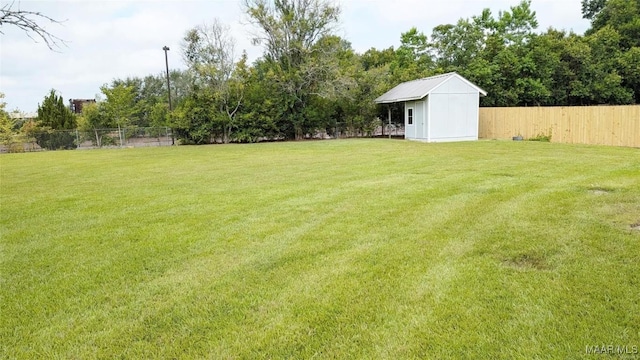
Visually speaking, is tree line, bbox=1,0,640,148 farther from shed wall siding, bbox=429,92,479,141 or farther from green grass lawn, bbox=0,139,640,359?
green grass lawn, bbox=0,139,640,359

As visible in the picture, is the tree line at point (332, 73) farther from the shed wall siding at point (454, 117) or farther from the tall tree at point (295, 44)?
the shed wall siding at point (454, 117)

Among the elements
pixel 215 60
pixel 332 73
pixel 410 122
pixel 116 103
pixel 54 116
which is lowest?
pixel 410 122

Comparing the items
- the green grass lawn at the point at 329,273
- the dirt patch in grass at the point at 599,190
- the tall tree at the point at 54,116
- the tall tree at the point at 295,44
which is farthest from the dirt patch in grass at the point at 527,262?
the tall tree at the point at 54,116

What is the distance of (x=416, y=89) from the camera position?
2028 centimetres

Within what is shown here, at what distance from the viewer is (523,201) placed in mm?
5746

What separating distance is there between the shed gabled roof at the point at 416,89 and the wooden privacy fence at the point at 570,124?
1.73m

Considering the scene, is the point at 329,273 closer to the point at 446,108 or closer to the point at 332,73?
the point at 446,108

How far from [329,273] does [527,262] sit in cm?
171

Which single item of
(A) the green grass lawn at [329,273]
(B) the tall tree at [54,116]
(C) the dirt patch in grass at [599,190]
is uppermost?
(B) the tall tree at [54,116]

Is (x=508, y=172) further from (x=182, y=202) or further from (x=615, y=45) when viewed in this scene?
(x=615, y=45)

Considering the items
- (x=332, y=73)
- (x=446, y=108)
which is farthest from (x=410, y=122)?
(x=332, y=73)

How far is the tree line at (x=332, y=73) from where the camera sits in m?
22.9

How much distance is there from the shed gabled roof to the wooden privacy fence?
5.68 ft

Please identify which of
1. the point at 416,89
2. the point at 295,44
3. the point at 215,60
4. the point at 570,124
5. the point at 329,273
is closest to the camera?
the point at 329,273
